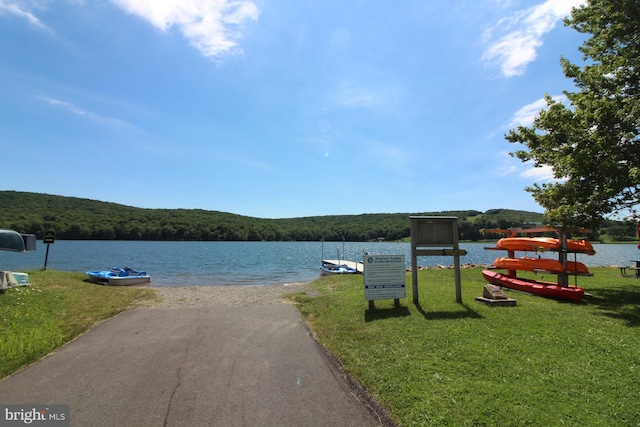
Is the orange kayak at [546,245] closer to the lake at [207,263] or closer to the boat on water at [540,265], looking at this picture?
the boat on water at [540,265]

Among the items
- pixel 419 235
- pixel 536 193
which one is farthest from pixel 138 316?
A: pixel 536 193

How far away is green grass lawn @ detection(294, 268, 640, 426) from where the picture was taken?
405 centimetres

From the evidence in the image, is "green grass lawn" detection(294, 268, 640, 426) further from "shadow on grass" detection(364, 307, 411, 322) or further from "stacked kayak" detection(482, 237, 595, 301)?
"stacked kayak" detection(482, 237, 595, 301)

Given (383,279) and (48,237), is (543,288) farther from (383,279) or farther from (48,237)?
(48,237)

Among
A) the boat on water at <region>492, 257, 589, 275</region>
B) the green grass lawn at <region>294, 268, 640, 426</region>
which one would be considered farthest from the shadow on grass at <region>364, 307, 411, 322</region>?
the boat on water at <region>492, 257, 589, 275</region>

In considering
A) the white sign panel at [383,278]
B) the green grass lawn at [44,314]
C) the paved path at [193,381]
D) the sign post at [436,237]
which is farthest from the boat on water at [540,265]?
the green grass lawn at [44,314]

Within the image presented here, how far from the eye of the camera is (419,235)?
9.80m

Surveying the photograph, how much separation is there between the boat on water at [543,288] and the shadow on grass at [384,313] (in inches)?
214

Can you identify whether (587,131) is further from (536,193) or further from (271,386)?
(271,386)

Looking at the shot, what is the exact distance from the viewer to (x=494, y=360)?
538 cm

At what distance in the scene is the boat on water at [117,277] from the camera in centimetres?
2047

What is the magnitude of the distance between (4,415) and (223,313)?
622cm

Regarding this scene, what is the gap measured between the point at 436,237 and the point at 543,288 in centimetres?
455

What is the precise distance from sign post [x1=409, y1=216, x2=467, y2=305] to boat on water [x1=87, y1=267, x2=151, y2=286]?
62.1ft
